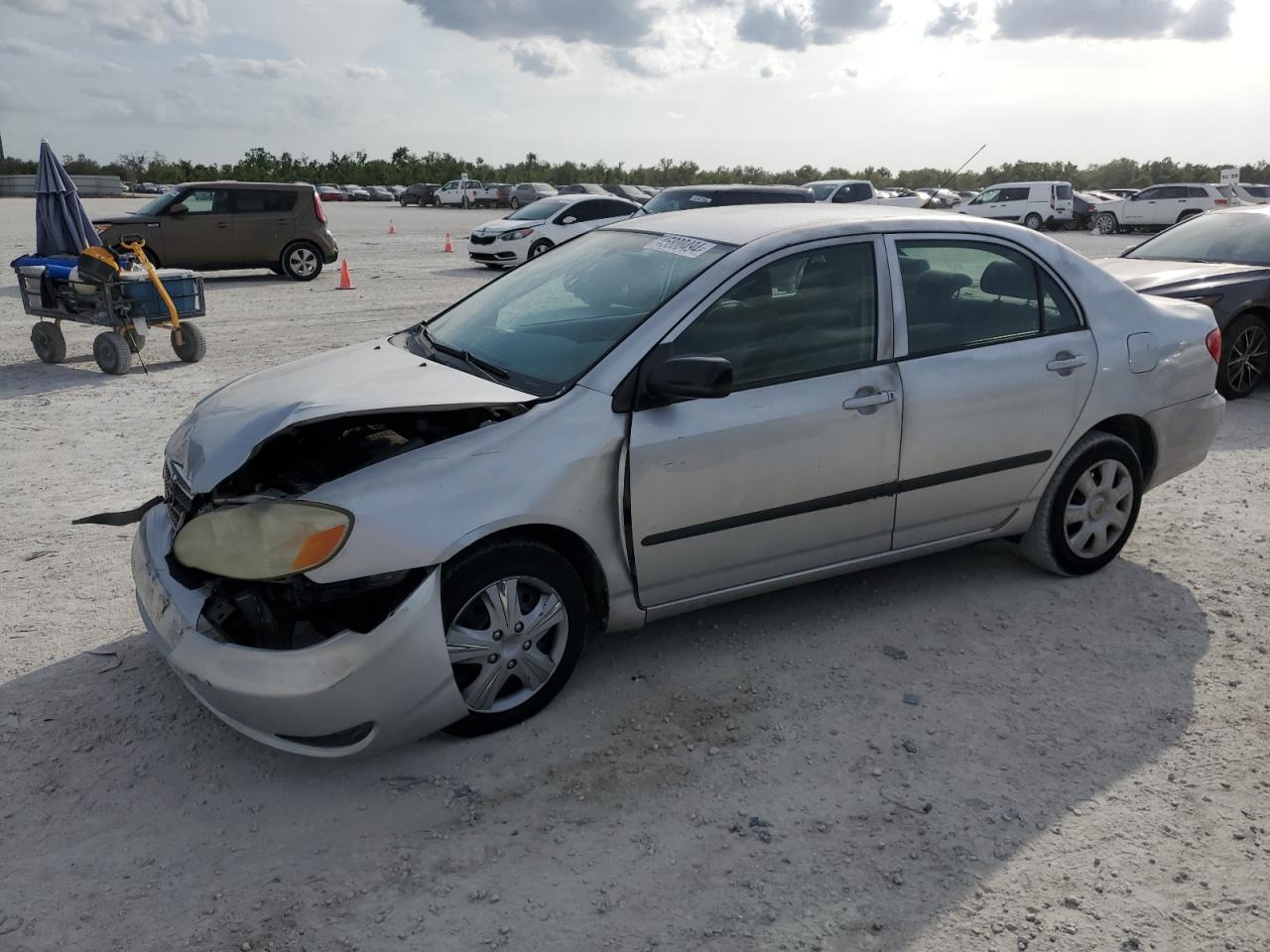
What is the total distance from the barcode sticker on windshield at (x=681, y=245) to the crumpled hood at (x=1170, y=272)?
5.45m

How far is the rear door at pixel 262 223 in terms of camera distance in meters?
17.1

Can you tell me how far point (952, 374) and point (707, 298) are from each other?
43.7 inches

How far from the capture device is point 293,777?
3.36 metres

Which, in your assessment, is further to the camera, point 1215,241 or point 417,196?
point 417,196

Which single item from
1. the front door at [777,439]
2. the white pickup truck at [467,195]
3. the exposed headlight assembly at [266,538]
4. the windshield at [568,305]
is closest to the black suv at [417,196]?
Result: the white pickup truck at [467,195]

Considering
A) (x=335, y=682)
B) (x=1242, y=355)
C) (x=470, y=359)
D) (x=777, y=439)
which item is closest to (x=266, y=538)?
(x=335, y=682)

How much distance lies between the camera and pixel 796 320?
400 centimetres

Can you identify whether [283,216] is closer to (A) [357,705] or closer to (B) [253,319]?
(B) [253,319]

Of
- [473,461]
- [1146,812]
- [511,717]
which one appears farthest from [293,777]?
[1146,812]

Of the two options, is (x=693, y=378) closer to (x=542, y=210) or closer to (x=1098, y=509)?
(x=1098, y=509)

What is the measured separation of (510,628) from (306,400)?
103 cm

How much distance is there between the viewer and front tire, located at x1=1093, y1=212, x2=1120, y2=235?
34.5 metres

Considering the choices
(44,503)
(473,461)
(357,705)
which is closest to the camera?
(357,705)

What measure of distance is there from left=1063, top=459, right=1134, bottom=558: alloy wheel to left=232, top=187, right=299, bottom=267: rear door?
1542 centimetres
